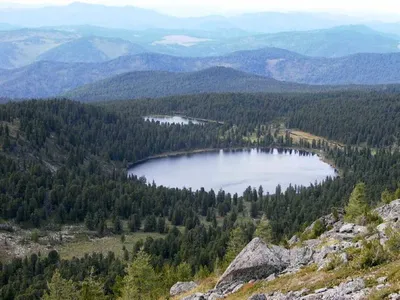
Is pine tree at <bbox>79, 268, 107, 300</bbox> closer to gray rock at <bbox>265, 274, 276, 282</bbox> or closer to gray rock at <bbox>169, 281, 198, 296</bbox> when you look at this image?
gray rock at <bbox>169, 281, 198, 296</bbox>

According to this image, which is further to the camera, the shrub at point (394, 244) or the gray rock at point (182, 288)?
the gray rock at point (182, 288)

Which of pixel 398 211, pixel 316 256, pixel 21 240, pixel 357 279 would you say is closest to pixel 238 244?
pixel 398 211

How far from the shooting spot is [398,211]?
63906 mm

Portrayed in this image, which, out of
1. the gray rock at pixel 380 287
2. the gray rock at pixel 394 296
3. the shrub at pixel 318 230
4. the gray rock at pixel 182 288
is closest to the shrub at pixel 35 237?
the gray rock at pixel 182 288

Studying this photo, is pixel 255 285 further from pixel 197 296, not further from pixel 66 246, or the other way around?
pixel 66 246

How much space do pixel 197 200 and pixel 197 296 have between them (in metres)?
130

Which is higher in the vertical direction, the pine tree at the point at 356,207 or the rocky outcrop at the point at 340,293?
the rocky outcrop at the point at 340,293

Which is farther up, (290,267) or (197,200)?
(290,267)

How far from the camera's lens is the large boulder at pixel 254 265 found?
49.2m

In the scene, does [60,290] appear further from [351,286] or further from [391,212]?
[391,212]

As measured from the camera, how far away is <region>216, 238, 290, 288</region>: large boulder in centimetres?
4922

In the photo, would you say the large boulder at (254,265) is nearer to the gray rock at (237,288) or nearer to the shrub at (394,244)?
the gray rock at (237,288)

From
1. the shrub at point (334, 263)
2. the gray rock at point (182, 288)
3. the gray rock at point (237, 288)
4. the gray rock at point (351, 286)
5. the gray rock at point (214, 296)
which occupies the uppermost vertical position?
the gray rock at point (351, 286)

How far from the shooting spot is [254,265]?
49312 millimetres
